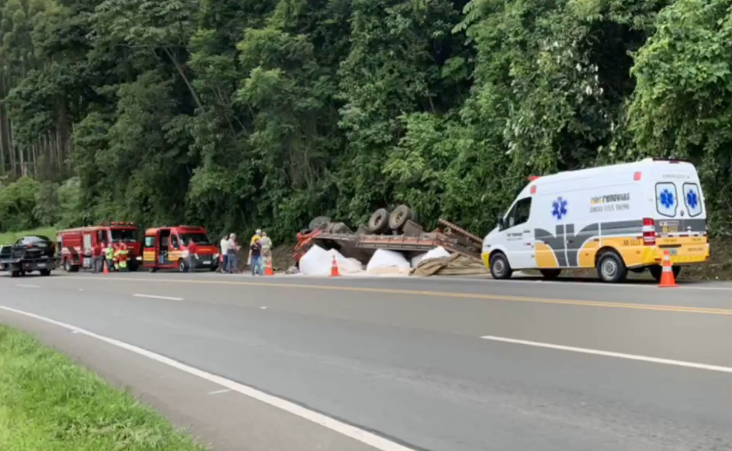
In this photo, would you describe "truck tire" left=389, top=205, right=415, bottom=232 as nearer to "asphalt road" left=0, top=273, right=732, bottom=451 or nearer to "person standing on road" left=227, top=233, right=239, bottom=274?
"person standing on road" left=227, top=233, right=239, bottom=274

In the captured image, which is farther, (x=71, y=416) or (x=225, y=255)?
(x=225, y=255)

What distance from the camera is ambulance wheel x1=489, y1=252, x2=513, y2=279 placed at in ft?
63.7

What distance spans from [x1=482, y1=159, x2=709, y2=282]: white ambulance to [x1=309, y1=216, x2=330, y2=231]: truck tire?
Result: 12.0m

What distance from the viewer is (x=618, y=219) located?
52.9 ft

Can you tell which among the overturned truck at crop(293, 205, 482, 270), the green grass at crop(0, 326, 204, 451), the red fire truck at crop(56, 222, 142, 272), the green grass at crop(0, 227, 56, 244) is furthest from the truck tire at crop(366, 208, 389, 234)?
the green grass at crop(0, 227, 56, 244)

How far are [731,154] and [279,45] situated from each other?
19.1 metres

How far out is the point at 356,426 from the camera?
6242 mm

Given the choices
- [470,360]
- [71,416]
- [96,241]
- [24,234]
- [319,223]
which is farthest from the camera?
[24,234]

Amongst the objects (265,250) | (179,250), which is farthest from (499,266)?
(179,250)

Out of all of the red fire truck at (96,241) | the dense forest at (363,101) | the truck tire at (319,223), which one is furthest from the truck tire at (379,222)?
the red fire truck at (96,241)

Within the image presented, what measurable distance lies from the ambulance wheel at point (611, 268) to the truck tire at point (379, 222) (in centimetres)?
1133

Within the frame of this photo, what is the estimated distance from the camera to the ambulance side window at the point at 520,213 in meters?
18.7

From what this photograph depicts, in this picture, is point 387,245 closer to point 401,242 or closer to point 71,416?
point 401,242

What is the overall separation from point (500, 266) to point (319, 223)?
11670 millimetres
